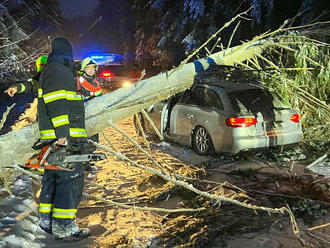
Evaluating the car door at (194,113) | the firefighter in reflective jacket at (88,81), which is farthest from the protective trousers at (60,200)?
the car door at (194,113)

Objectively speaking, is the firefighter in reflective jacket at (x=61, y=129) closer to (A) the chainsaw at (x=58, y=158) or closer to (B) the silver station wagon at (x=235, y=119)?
(A) the chainsaw at (x=58, y=158)

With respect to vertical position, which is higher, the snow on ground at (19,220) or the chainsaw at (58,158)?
the chainsaw at (58,158)

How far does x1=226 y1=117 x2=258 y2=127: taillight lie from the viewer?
5.41m

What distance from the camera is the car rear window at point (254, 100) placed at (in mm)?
5602

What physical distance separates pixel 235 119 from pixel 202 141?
97 centimetres

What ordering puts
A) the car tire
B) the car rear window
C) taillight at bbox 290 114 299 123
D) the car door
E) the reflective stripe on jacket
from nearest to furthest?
the reflective stripe on jacket
the car rear window
taillight at bbox 290 114 299 123
the car door
the car tire

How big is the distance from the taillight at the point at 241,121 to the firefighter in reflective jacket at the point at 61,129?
2.97 m

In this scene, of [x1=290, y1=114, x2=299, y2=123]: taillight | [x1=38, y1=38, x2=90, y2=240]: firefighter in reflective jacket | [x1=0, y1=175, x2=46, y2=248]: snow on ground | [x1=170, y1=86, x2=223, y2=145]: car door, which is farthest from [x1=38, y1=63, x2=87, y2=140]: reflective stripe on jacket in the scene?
[x1=290, y1=114, x2=299, y2=123]: taillight

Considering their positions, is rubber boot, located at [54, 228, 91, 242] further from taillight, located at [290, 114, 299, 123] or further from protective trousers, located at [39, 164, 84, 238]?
taillight, located at [290, 114, 299, 123]

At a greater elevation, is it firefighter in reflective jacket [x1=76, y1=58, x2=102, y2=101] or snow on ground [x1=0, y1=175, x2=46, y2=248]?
firefighter in reflective jacket [x1=76, y1=58, x2=102, y2=101]

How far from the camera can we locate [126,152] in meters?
6.71

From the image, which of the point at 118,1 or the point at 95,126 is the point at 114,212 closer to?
the point at 95,126

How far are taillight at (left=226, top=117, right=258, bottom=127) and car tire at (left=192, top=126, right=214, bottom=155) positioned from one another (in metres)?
0.66

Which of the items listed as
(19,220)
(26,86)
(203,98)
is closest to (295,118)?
(203,98)
